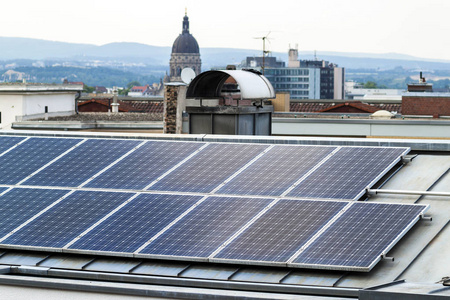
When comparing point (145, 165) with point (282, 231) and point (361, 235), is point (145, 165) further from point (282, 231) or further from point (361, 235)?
point (361, 235)

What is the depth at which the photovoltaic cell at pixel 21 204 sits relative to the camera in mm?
18806

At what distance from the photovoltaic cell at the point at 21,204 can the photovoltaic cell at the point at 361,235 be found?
250 inches

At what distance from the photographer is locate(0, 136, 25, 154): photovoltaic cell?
23047 mm

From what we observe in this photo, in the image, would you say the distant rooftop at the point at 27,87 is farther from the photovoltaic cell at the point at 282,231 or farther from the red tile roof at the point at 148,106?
the photovoltaic cell at the point at 282,231

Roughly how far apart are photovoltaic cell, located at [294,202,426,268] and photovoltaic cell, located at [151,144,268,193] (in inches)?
137

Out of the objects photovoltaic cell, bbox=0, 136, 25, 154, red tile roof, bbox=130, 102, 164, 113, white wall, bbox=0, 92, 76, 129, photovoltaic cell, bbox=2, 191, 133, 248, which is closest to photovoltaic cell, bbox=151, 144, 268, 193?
photovoltaic cell, bbox=2, 191, 133, 248

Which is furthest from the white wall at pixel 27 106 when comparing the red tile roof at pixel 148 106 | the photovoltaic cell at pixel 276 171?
the photovoltaic cell at pixel 276 171

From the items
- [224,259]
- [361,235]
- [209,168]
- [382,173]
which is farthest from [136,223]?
[382,173]

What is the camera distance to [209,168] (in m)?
20.2

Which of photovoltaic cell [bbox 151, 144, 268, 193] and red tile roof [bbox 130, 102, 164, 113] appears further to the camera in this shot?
red tile roof [bbox 130, 102, 164, 113]

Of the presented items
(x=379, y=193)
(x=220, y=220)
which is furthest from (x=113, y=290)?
(x=379, y=193)

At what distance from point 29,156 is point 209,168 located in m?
4.96

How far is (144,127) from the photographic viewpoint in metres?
53.7

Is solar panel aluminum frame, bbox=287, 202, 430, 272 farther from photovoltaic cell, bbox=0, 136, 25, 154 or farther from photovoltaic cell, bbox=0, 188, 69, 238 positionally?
photovoltaic cell, bbox=0, 136, 25, 154
